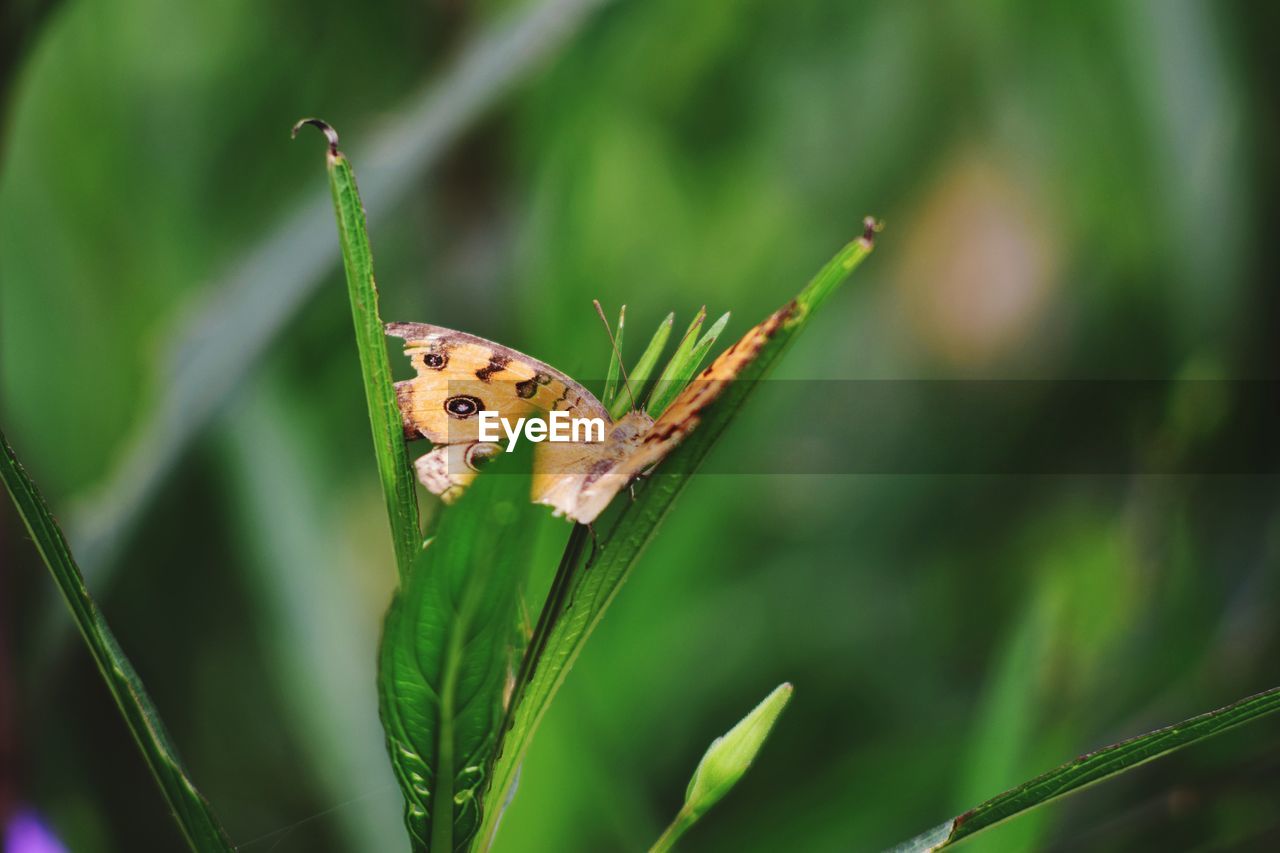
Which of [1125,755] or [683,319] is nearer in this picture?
[1125,755]

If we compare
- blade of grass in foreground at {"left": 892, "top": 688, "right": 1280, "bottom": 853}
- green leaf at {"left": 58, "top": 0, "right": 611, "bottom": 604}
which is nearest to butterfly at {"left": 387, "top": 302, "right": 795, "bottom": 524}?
blade of grass in foreground at {"left": 892, "top": 688, "right": 1280, "bottom": 853}

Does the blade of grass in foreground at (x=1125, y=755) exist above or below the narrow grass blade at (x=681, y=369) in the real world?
below

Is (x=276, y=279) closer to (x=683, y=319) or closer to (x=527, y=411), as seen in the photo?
(x=683, y=319)

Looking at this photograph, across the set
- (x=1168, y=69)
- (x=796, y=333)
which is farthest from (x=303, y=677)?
(x=1168, y=69)

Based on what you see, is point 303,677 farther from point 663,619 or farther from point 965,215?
point 965,215

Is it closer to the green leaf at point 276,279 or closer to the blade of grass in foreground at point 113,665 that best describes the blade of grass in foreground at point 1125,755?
the blade of grass in foreground at point 113,665

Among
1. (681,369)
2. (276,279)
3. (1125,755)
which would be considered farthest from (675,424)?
(276,279)

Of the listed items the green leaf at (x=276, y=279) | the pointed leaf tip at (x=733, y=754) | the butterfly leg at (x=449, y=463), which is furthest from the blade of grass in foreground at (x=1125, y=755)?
the green leaf at (x=276, y=279)
